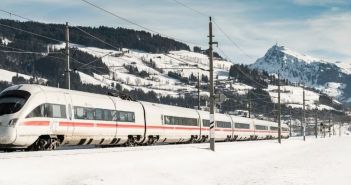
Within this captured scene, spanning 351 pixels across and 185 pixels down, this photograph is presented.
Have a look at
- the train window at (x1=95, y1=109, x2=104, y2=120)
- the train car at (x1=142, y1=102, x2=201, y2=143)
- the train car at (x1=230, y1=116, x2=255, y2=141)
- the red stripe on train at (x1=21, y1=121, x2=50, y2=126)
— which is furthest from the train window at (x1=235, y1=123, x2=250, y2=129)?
the red stripe on train at (x1=21, y1=121, x2=50, y2=126)

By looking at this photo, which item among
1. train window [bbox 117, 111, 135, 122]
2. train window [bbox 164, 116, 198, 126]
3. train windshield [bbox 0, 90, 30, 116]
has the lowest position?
train window [bbox 164, 116, 198, 126]

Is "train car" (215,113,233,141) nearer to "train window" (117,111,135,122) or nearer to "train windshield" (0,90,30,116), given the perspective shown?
"train window" (117,111,135,122)

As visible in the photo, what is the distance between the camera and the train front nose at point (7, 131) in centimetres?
2556

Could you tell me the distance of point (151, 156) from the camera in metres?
27.8

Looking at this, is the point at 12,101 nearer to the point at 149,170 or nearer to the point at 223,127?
the point at 149,170

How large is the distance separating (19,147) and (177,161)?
323 inches

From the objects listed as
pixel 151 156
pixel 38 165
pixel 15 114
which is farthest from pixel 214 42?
pixel 38 165

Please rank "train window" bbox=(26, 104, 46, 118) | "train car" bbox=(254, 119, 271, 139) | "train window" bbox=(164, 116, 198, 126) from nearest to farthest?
"train window" bbox=(26, 104, 46, 118) → "train window" bbox=(164, 116, 198, 126) → "train car" bbox=(254, 119, 271, 139)

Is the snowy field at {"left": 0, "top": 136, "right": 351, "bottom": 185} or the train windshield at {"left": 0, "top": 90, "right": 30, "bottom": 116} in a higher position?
the train windshield at {"left": 0, "top": 90, "right": 30, "bottom": 116}

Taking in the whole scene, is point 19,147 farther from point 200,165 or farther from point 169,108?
point 169,108

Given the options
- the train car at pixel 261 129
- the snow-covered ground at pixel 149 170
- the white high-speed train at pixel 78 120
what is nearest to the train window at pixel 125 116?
the white high-speed train at pixel 78 120

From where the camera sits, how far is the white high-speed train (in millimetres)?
26516

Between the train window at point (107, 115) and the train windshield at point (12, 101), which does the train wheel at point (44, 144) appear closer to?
the train windshield at point (12, 101)

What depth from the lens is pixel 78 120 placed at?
31203mm
